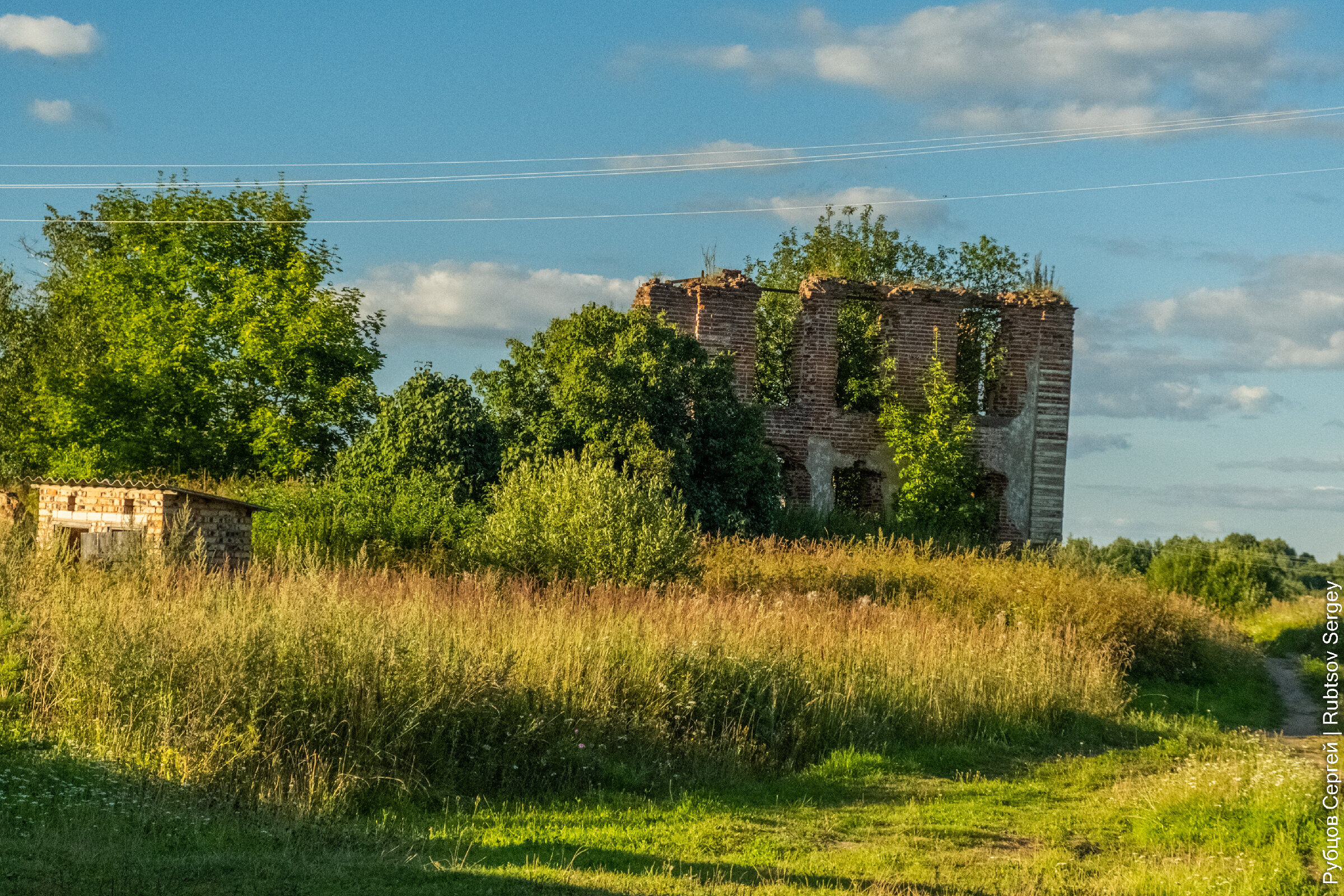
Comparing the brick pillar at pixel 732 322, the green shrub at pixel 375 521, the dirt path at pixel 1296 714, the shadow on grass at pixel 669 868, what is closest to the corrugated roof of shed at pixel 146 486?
the green shrub at pixel 375 521

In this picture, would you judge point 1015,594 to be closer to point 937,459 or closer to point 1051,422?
point 937,459

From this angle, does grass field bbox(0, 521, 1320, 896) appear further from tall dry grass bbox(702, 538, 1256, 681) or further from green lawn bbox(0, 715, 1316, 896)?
tall dry grass bbox(702, 538, 1256, 681)

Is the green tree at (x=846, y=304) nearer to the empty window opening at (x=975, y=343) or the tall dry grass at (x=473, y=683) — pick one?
the empty window opening at (x=975, y=343)

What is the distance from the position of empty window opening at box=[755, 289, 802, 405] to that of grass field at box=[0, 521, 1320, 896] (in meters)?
18.5

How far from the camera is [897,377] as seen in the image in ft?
88.0

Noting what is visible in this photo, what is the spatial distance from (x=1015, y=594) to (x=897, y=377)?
11.3m

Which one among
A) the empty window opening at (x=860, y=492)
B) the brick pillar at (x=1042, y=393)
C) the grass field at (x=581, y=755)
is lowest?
the grass field at (x=581, y=755)

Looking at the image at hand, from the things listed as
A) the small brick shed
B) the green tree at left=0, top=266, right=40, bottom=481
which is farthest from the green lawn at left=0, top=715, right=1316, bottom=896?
the green tree at left=0, top=266, right=40, bottom=481

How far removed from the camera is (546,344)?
21.4 metres

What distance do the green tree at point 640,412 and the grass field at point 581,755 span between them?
649cm

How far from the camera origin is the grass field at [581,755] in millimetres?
6785

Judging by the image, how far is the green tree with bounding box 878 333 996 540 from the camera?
25.7 meters

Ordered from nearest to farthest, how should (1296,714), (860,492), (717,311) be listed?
(1296,714) → (717,311) → (860,492)

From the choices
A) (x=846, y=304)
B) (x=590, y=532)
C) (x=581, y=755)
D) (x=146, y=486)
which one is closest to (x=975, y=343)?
(x=846, y=304)
